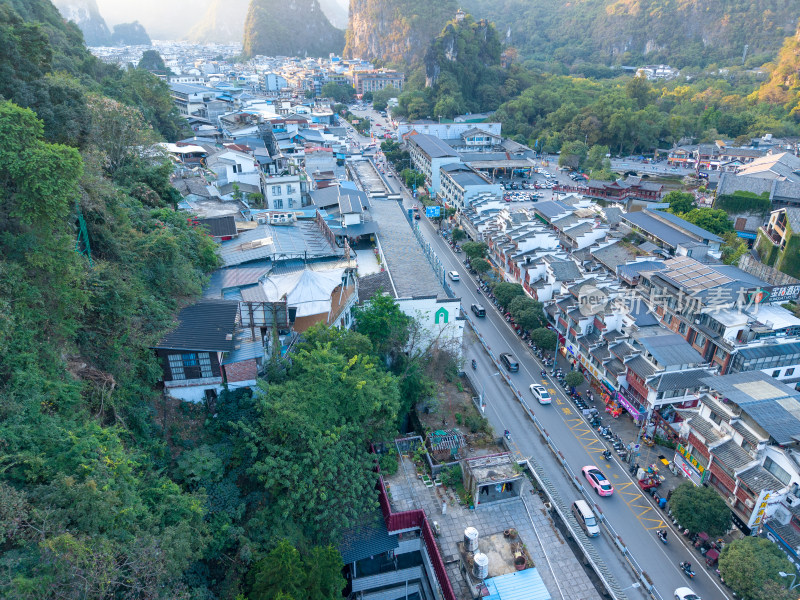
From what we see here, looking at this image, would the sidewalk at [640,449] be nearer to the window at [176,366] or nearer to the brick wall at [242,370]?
the brick wall at [242,370]

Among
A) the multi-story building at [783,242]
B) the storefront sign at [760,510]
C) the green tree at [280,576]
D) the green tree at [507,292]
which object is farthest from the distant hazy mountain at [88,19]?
the storefront sign at [760,510]

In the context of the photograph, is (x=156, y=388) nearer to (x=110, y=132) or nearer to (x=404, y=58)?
(x=110, y=132)

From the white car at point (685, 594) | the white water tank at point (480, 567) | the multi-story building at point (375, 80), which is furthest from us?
the multi-story building at point (375, 80)

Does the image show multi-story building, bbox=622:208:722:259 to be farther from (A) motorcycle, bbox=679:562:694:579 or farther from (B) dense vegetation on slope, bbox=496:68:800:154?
(B) dense vegetation on slope, bbox=496:68:800:154

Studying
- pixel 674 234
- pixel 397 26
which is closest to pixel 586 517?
pixel 674 234

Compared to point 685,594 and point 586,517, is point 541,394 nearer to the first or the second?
point 586,517
